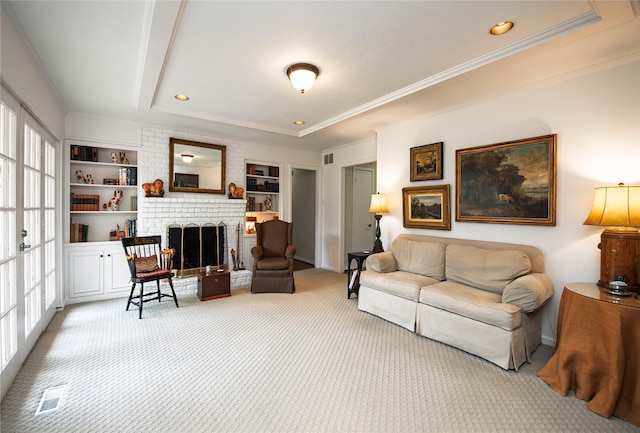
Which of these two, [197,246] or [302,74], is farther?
[197,246]

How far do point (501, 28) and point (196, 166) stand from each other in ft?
14.6

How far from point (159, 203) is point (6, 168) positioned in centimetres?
241

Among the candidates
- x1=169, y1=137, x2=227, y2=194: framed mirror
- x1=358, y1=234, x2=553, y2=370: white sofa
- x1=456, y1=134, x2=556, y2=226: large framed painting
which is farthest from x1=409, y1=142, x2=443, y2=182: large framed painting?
x1=169, y1=137, x2=227, y2=194: framed mirror

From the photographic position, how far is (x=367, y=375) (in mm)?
2324

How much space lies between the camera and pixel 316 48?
8.00 feet

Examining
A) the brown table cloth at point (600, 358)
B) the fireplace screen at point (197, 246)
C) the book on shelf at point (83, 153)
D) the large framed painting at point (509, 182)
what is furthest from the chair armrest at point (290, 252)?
the brown table cloth at point (600, 358)

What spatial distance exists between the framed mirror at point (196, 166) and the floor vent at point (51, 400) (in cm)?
314

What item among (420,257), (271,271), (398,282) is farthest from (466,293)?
(271,271)

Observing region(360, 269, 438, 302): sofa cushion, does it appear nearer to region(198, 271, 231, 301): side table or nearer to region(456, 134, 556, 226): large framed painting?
region(456, 134, 556, 226): large framed painting

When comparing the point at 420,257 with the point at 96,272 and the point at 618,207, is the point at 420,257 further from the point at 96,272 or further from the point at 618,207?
the point at 96,272

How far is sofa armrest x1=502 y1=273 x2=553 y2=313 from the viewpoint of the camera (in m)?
2.47

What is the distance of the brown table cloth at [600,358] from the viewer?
74.0 inches

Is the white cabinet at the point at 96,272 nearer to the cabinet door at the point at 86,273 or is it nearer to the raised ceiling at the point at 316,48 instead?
the cabinet door at the point at 86,273

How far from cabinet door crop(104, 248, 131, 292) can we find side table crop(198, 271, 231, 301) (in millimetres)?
1100
